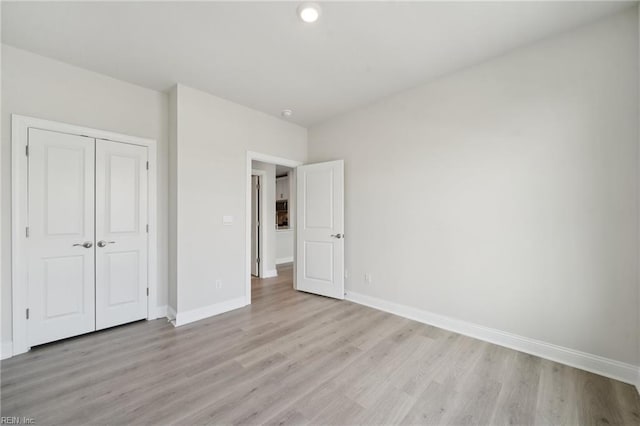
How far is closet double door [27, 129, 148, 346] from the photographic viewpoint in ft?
8.18

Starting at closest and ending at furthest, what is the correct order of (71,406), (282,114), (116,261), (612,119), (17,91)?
(71,406) < (612,119) < (17,91) < (116,261) < (282,114)

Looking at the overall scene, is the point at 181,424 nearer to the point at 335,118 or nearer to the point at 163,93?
the point at 163,93

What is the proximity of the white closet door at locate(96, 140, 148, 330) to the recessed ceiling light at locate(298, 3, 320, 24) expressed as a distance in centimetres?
241

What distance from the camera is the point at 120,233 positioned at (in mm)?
2961

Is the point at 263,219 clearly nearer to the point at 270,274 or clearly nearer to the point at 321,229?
the point at 270,274

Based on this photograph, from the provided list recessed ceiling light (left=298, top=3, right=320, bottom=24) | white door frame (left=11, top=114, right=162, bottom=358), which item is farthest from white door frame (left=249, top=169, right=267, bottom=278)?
recessed ceiling light (left=298, top=3, right=320, bottom=24)

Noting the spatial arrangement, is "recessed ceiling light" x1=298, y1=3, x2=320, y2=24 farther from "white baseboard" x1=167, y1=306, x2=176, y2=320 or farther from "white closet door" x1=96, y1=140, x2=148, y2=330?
"white baseboard" x1=167, y1=306, x2=176, y2=320

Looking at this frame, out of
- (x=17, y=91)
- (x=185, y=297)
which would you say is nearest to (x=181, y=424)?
(x=185, y=297)

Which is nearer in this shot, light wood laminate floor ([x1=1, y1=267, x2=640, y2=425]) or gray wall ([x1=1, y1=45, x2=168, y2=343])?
light wood laminate floor ([x1=1, y1=267, x2=640, y2=425])

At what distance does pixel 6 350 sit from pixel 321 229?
3.47 m

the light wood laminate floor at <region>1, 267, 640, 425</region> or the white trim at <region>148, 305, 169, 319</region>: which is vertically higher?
the white trim at <region>148, 305, 169, 319</region>

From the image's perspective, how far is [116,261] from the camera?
293 centimetres

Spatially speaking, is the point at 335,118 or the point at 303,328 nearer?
the point at 303,328

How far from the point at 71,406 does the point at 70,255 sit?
154 centimetres
